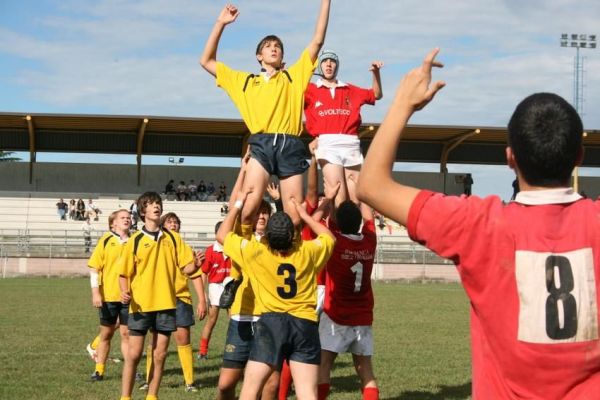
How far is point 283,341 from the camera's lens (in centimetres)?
750

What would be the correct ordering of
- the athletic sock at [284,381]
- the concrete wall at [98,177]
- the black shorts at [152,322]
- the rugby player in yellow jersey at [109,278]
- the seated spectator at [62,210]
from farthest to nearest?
the concrete wall at [98,177]
the seated spectator at [62,210]
the rugby player in yellow jersey at [109,278]
the black shorts at [152,322]
the athletic sock at [284,381]

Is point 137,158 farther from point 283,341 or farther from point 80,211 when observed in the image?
point 283,341

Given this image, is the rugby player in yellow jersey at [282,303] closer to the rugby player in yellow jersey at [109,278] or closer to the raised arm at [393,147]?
the raised arm at [393,147]

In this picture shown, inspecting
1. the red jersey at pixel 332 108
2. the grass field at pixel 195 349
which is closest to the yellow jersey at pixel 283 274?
the red jersey at pixel 332 108

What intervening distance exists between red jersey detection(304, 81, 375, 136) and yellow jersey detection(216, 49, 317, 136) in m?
1.64

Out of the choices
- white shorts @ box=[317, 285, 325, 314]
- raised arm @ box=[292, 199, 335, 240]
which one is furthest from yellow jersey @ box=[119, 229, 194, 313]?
raised arm @ box=[292, 199, 335, 240]

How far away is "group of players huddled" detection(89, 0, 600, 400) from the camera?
3219mm

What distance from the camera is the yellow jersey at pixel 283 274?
24.9ft

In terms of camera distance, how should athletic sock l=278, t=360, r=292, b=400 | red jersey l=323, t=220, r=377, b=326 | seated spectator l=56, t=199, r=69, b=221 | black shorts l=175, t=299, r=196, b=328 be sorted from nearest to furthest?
red jersey l=323, t=220, r=377, b=326 → athletic sock l=278, t=360, r=292, b=400 → black shorts l=175, t=299, r=196, b=328 → seated spectator l=56, t=199, r=69, b=221

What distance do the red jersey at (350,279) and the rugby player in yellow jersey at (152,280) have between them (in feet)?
6.46

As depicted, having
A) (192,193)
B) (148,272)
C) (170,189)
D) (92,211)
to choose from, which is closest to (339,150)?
(148,272)

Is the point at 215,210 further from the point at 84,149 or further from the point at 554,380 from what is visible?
Answer: the point at 554,380

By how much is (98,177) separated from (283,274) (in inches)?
1847

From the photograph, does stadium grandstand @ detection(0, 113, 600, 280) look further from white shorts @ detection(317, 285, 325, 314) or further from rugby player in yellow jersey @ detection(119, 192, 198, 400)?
white shorts @ detection(317, 285, 325, 314)
